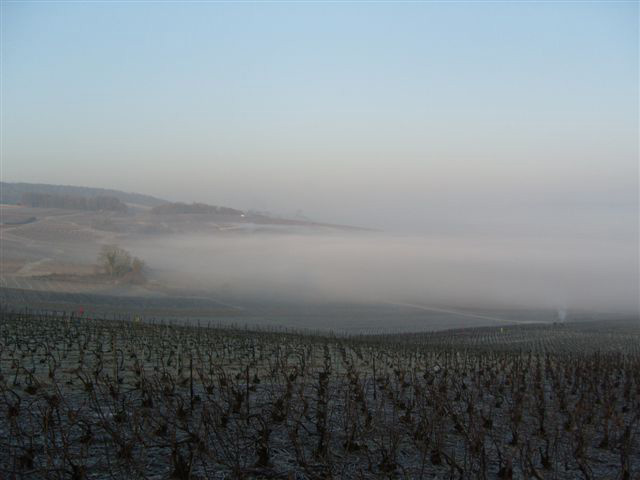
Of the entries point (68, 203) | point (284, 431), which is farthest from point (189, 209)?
point (284, 431)

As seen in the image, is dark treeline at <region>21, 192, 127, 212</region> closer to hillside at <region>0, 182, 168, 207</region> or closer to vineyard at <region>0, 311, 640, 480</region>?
hillside at <region>0, 182, 168, 207</region>

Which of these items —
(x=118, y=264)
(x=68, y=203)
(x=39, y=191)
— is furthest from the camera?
(x=39, y=191)

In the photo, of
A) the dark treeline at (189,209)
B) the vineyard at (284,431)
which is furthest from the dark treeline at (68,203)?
the vineyard at (284,431)

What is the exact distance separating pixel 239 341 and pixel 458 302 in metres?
70.8

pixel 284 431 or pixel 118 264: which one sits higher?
pixel 118 264

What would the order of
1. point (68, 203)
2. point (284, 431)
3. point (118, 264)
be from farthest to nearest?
1. point (68, 203)
2. point (118, 264)
3. point (284, 431)

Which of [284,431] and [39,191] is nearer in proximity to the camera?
[284,431]

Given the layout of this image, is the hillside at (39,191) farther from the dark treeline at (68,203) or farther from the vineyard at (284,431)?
the vineyard at (284,431)

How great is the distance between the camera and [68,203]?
134250 millimetres

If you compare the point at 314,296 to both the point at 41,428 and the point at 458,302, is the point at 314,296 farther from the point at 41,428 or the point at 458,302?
the point at 41,428

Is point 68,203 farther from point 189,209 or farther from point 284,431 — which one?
point 284,431

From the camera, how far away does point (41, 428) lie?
7.09 meters

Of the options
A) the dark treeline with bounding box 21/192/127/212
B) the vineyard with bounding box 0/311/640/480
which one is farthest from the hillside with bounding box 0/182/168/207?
the vineyard with bounding box 0/311/640/480

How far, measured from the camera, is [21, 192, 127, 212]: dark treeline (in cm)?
13312
